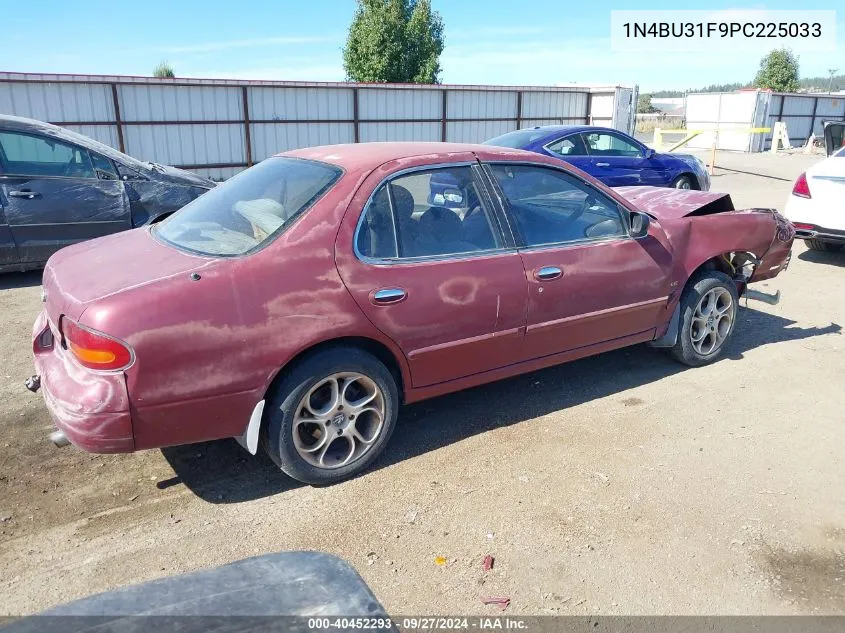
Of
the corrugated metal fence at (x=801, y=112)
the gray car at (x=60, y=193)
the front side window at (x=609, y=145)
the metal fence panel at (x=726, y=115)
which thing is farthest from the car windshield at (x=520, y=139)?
the corrugated metal fence at (x=801, y=112)

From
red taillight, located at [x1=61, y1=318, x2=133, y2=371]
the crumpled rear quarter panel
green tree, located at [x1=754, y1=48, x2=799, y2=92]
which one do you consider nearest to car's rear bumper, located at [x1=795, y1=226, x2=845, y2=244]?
the crumpled rear quarter panel

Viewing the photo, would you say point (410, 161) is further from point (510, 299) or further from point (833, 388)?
point (833, 388)

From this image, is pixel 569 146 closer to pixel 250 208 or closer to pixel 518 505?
pixel 250 208

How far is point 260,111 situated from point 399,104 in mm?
3778

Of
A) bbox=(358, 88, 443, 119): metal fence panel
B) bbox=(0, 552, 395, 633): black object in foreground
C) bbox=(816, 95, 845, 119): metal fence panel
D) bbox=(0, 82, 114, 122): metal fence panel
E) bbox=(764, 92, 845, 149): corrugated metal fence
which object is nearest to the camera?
bbox=(0, 552, 395, 633): black object in foreground

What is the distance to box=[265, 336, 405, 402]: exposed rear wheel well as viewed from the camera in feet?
10.7

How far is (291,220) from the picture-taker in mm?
3303

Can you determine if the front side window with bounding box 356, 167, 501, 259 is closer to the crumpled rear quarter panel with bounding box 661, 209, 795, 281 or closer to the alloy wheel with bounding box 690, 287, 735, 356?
the crumpled rear quarter panel with bounding box 661, 209, 795, 281

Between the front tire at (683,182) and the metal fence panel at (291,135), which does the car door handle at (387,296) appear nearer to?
the front tire at (683,182)

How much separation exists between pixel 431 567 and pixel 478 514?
443 mm

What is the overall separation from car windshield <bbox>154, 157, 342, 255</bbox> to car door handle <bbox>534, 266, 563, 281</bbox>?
4.15 ft

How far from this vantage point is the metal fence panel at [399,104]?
17.8 m

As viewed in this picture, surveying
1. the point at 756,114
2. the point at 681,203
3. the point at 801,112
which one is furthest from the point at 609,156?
the point at 801,112

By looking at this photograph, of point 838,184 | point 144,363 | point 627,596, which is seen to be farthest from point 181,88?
point 627,596
